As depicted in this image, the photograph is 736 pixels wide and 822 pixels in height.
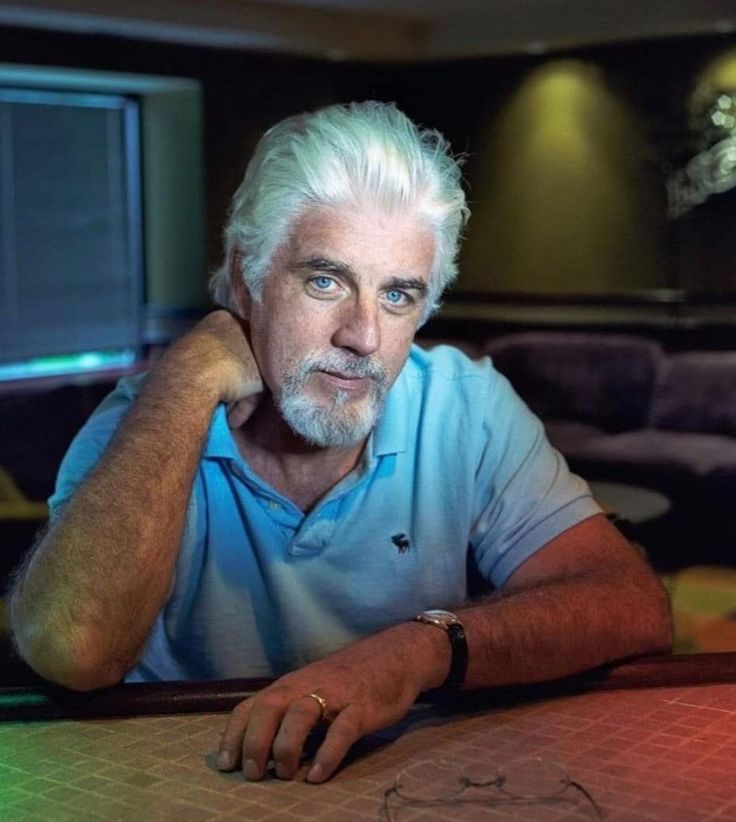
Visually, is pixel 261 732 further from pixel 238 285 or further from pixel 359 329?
pixel 238 285

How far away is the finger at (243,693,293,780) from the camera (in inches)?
35.6

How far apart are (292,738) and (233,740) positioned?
0.17 ft

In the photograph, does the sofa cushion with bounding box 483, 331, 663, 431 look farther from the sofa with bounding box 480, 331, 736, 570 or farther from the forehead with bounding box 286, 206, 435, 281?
the forehead with bounding box 286, 206, 435, 281

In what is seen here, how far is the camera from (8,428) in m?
4.23

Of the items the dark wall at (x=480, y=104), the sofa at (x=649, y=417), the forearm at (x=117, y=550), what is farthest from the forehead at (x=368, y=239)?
the dark wall at (x=480, y=104)

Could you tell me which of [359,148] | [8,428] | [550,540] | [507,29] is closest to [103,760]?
[550,540]

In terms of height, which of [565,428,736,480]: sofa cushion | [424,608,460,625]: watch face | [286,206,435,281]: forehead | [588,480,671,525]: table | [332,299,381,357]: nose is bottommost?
[565,428,736,480]: sofa cushion

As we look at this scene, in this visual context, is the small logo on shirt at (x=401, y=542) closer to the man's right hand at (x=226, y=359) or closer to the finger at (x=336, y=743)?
the man's right hand at (x=226, y=359)

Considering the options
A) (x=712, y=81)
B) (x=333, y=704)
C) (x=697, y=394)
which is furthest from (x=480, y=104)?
(x=333, y=704)

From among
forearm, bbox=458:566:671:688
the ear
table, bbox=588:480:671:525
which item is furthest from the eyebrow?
table, bbox=588:480:671:525

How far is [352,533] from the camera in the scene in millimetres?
1622

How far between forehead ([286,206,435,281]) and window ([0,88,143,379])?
4472mm

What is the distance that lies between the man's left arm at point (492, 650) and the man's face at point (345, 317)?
0.30 meters

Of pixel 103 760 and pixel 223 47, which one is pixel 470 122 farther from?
pixel 103 760
